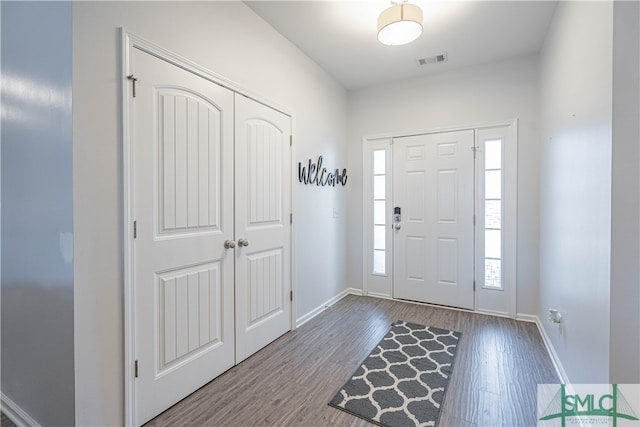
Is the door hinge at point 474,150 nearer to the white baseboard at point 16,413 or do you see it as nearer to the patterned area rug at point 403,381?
the patterned area rug at point 403,381

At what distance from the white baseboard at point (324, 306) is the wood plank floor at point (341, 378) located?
0.06 m

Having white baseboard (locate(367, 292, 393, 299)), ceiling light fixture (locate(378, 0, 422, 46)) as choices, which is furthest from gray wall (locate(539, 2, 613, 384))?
white baseboard (locate(367, 292, 393, 299))

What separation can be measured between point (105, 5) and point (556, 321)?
3420 millimetres

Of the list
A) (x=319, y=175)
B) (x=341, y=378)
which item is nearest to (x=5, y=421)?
(x=341, y=378)

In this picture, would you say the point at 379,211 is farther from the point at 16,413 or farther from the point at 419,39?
the point at 16,413

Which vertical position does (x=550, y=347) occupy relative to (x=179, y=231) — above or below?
below

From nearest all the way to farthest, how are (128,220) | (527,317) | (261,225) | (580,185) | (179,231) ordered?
(128,220) → (580,185) → (179,231) → (261,225) → (527,317)

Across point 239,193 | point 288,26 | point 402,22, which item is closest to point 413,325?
point 239,193

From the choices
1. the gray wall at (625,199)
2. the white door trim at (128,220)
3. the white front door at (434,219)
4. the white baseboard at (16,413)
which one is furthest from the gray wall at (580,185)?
the white baseboard at (16,413)

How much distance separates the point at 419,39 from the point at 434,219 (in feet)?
6.33

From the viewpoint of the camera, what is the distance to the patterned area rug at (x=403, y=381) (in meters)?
1.71

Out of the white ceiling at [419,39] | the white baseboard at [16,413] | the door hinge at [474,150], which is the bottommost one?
the white baseboard at [16,413]

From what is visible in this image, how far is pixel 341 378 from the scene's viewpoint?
207 centimetres

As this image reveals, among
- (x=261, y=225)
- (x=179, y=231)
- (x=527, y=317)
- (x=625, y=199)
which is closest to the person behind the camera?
(x=625, y=199)
